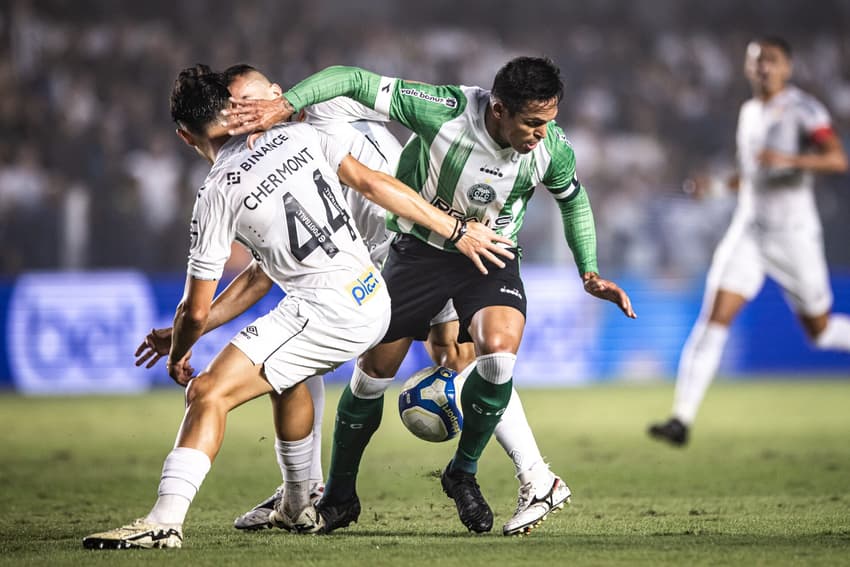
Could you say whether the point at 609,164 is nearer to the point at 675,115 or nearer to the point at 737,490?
the point at 675,115

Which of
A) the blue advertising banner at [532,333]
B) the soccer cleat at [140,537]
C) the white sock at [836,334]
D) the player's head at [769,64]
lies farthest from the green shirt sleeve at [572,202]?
the blue advertising banner at [532,333]

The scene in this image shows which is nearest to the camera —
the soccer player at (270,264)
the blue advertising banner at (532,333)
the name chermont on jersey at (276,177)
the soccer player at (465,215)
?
the soccer player at (270,264)

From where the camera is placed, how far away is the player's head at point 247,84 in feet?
16.9

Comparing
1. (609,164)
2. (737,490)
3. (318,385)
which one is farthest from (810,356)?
(318,385)

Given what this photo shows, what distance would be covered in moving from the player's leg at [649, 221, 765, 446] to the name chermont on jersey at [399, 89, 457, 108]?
3707 mm

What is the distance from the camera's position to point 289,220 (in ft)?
15.9

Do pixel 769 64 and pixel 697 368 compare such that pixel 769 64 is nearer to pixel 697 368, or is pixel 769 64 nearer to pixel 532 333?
pixel 697 368

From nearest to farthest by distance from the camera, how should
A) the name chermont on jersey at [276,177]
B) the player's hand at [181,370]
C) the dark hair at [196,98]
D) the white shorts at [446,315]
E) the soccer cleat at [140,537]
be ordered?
1. the soccer cleat at [140,537]
2. the name chermont on jersey at [276,177]
3. the dark hair at [196,98]
4. the player's hand at [181,370]
5. the white shorts at [446,315]

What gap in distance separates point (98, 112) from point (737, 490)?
9948 mm

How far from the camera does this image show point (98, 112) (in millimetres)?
14398

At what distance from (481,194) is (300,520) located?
1.65 meters

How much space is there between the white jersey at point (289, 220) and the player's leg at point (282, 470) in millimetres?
557

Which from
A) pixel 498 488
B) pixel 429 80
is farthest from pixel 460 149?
pixel 429 80

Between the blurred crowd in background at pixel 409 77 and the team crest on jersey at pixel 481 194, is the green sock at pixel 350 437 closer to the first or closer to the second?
the team crest on jersey at pixel 481 194
